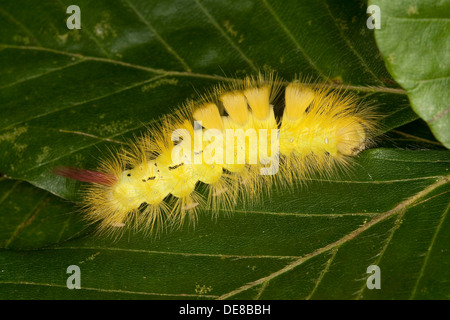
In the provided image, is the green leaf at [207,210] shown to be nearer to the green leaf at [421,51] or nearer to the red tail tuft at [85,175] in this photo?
the red tail tuft at [85,175]

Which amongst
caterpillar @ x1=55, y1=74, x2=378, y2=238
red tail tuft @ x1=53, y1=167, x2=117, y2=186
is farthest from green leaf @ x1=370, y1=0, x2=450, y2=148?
red tail tuft @ x1=53, y1=167, x2=117, y2=186

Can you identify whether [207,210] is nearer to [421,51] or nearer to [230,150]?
[230,150]

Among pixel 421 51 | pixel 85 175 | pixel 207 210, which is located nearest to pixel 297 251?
pixel 207 210

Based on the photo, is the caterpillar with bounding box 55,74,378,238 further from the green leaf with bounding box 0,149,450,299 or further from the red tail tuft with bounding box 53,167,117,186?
the green leaf with bounding box 0,149,450,299

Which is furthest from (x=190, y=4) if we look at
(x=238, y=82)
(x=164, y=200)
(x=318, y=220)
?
(x=318, y=220)

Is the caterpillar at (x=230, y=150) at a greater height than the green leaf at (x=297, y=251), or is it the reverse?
the caterpillar at (x=230, y=150)

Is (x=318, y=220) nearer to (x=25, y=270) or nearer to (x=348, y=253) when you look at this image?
(x=348, y=253)

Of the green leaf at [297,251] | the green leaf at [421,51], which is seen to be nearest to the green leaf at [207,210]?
the green leaf at [297,251]
